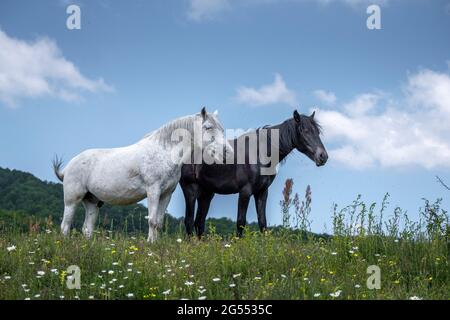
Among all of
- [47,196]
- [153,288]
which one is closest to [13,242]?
[153,288]

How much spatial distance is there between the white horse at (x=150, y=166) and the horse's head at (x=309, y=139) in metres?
1.92

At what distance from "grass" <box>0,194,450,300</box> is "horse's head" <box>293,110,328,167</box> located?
2.15 m

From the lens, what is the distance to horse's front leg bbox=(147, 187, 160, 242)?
11445 mm

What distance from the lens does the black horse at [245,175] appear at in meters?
12.7

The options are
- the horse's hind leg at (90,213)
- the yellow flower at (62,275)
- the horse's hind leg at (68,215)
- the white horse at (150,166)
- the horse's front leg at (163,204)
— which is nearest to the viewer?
the yellow flower at (62,275)

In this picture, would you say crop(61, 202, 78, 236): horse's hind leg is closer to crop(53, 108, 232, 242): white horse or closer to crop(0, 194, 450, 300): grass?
crop(53, 108, 232, 242): white horse

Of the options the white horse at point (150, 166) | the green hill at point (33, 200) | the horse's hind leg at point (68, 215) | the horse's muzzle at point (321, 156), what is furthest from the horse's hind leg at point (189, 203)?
the green hill at point (33, 200)

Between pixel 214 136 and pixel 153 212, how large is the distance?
181 cm

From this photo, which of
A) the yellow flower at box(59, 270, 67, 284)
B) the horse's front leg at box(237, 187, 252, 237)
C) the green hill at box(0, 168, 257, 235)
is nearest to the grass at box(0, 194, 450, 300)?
the yellow flower at box(59, 270, 67, 284)

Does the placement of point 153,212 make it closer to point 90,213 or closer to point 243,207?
point 243,207

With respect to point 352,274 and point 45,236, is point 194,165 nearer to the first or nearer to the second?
point 45,236

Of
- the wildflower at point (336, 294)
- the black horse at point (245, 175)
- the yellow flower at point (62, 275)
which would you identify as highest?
the black horse at point (245, 175)

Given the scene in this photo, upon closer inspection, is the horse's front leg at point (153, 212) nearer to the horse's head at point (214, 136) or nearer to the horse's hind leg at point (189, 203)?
the horse's head at point (214, 136)

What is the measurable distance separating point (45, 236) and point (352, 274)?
5.37 meters
